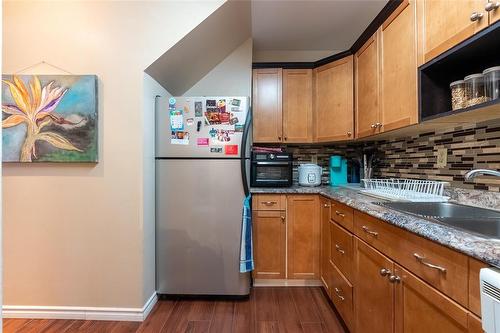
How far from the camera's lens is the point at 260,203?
2.46 m

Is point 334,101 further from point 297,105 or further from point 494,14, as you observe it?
point 494,14

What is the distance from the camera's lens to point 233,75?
273 cm

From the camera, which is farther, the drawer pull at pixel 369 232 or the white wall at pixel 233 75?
the white wall at pixel 233 75

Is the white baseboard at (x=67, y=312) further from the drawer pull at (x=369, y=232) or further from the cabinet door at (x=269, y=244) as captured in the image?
the drawer pull at (x=369, y=232)

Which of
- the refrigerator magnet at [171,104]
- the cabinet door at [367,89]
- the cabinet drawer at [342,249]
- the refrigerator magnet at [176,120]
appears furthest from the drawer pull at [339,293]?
the refrigerator magnet at [171,104]

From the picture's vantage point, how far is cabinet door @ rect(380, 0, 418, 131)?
1566mm

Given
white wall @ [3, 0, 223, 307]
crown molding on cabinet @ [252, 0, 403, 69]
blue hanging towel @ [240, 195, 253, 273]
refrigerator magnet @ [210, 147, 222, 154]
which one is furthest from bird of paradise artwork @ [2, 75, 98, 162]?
crown molding on cabinet @ [252, 0, 403, 69]

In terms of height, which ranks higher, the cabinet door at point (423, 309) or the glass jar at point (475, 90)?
the glass jar at point (475, 90)

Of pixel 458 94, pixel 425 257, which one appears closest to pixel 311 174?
pixel 458 94

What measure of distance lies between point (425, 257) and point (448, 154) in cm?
107

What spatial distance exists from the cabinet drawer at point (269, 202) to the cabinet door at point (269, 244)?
0.15ft

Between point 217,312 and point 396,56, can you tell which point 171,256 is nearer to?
point 217,312

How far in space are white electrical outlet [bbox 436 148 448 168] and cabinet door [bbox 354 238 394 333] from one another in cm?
80

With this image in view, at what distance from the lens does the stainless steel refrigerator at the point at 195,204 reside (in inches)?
85.1
